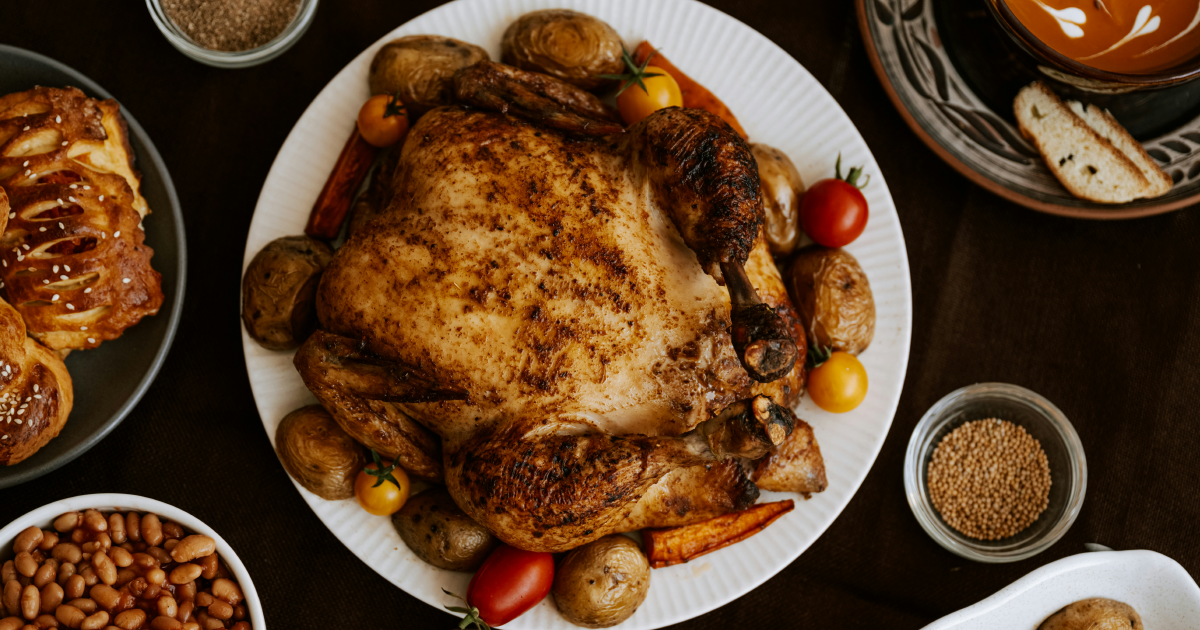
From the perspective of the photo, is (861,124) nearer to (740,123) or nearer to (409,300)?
(740,123)

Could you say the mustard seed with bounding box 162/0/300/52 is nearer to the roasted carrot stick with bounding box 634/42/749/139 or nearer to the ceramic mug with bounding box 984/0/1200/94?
the roasted carrot stick with bounding box 634/42/749/139

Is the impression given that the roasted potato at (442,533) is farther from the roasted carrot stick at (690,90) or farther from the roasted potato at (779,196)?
the roasted carrot stick at (690,90)

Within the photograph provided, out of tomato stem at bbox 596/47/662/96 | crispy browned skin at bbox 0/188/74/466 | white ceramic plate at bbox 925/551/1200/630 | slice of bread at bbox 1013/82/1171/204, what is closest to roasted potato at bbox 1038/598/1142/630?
white ceramic plate at bbox 925/551/1200/630

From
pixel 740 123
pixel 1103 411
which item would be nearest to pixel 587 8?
pixel 740 123

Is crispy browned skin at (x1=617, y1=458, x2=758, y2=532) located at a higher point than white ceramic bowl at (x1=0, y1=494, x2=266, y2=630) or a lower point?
higher

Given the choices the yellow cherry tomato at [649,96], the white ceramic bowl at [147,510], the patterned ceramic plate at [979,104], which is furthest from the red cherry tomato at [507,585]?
the patterned ceramic plate at [979,104]

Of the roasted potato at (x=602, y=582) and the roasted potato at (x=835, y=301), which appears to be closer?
the roasted potato at (x=602, y=582)
